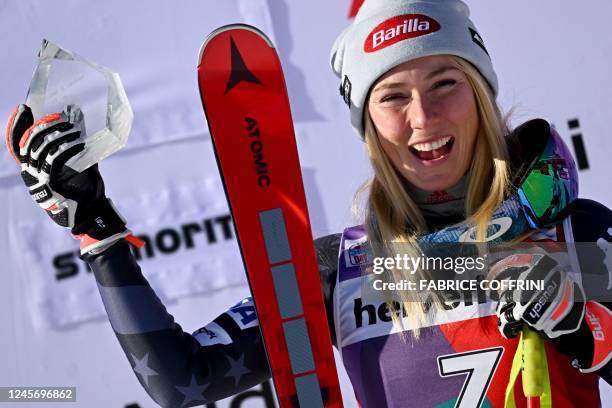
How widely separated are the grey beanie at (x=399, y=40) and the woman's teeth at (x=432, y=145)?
152 millimetres

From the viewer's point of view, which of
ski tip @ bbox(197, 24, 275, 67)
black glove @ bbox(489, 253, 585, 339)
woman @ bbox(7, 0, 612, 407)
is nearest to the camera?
black glove @ bbox(489, 253, 585, 339)

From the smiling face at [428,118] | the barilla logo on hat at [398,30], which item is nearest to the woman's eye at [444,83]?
the smiling face at [428,118]

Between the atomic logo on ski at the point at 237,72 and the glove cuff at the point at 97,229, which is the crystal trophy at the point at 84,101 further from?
the atomic logo on ski at the point at 237,72

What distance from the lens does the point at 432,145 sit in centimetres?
156

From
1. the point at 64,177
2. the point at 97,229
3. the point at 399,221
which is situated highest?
the point at 64,177

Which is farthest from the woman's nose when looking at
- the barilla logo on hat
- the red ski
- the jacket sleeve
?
the jacket sleeve

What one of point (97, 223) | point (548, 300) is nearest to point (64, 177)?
point (97, 223)

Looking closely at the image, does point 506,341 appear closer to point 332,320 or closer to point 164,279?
point 332,320

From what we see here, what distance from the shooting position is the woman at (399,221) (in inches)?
58.9

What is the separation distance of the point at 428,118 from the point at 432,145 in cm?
6

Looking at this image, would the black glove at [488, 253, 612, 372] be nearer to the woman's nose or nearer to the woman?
the woman

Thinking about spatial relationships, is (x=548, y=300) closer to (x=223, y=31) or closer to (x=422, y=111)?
(x=422, y=111)

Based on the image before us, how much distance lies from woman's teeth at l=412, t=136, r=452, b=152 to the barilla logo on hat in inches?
8.2

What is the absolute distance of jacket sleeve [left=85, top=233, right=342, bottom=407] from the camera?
150cm
